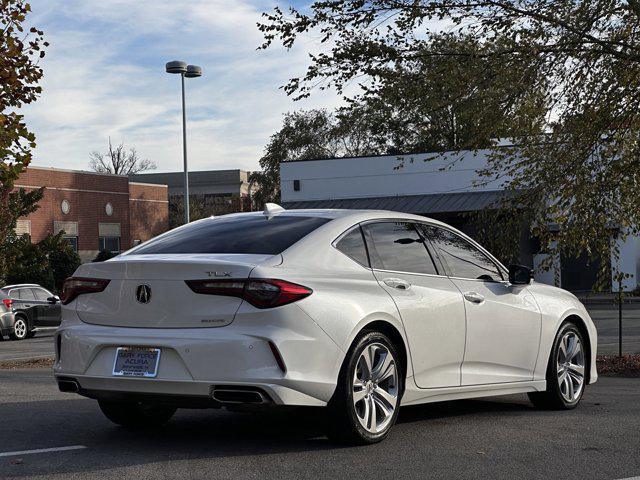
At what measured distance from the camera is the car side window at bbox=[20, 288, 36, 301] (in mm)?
27781

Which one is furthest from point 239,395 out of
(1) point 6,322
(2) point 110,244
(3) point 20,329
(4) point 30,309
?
(2) point 110,244

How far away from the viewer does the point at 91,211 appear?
6000cm

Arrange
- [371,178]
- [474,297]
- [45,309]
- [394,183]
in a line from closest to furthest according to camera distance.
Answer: [474,297] < [45,309] < [394,183] < [371,178]

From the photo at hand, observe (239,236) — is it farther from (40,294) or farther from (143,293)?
(40,294)

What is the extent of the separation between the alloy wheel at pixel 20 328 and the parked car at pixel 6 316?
0.20m

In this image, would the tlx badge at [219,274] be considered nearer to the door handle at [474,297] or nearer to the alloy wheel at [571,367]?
the door handle at [474,297]

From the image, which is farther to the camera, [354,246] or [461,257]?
[461,257]

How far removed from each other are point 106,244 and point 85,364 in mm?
56099

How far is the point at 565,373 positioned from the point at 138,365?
170 inches

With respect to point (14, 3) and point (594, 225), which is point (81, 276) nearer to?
point (14, 3)

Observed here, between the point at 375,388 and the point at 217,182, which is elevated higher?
the point at 217,182

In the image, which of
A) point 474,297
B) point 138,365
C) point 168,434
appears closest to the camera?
point 138,365

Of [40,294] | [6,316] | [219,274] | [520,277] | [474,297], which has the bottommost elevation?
[6,316]

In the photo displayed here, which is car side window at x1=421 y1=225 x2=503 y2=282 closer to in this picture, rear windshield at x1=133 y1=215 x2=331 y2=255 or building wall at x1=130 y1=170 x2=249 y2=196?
rear windshield at x1=133 y1=215 x2=331 y2=255
